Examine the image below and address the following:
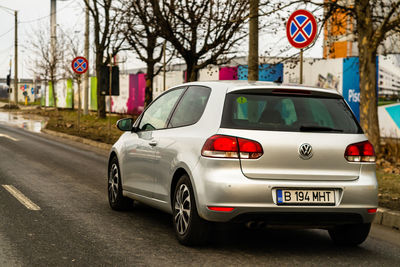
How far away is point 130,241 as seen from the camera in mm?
6184

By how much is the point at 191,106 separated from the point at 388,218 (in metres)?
2.91

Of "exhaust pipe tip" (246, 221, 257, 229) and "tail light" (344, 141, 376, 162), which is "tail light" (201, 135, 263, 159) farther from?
"tail light" (344, 141, 376, 162)

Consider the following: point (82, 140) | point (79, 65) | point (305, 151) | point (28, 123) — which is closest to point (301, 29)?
point (305, 151)

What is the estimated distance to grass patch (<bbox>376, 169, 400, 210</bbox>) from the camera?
27.7 ft

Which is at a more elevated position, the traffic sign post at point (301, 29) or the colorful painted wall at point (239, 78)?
the traffic sign post at point (301, 29)

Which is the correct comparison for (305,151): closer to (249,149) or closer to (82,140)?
(249,149)

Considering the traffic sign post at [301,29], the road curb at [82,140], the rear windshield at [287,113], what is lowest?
the road curb at [82,140]

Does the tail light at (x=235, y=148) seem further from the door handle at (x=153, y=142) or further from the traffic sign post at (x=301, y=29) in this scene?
the traffic sign post at (x=301, y=29)

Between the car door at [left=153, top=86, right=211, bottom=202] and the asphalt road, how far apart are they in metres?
0.57

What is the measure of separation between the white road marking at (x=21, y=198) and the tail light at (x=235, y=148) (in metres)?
3.22

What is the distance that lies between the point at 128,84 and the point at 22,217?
107 feet

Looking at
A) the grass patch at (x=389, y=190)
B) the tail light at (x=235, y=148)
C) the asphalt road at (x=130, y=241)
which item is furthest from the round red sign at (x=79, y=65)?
the tail light at (x=235, y=148)

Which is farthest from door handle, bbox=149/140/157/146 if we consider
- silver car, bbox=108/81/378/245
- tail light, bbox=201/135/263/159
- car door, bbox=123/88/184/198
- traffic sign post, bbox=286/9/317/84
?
traffic sign post, bbox=286/9/317/84

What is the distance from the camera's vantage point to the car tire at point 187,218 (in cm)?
580
